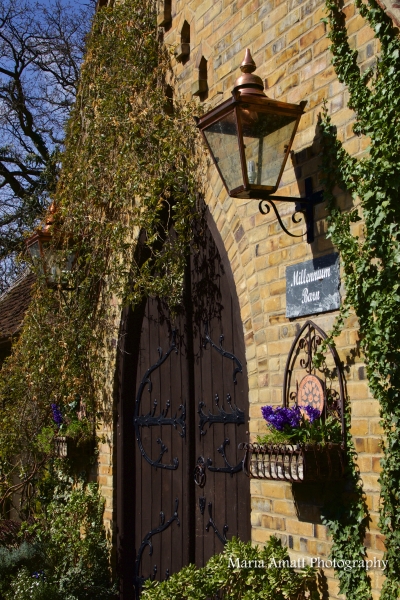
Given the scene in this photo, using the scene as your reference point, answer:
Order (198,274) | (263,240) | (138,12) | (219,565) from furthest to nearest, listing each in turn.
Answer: (138,12) → (198,274) → (263,240) → (219,565)

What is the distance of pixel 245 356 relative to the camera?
4.64m

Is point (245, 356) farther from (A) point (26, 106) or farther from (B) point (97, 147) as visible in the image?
(A) point (26, 106)

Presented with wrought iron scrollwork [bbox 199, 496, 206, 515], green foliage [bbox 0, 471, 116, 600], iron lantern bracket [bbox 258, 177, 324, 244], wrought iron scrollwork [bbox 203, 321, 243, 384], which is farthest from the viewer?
green foliage [bbox 0, 471, 116, 600]

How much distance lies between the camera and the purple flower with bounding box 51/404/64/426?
6.80 metres

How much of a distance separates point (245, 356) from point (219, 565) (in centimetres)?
128

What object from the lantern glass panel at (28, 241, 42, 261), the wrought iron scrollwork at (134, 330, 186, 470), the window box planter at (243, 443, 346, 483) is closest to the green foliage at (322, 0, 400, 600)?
the window box planter at (243, 443, 346, 483)

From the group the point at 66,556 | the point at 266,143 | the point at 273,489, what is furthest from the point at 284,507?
the point at 66,556

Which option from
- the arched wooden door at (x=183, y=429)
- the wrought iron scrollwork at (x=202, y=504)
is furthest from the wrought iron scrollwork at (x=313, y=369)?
the wrought iron scrollwork at (x=202, y=504)

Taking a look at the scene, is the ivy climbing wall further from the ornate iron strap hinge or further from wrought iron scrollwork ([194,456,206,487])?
wrought iron scrollwork ([194,456,206,487])

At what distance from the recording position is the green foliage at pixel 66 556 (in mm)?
5734

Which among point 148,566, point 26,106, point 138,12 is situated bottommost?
point 148,566

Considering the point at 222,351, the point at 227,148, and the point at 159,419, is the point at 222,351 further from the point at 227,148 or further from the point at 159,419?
the point at 227,148

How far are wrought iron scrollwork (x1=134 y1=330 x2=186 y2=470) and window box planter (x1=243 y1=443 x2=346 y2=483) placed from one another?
75.2 inches

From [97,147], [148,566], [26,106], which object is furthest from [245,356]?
[26,106]
